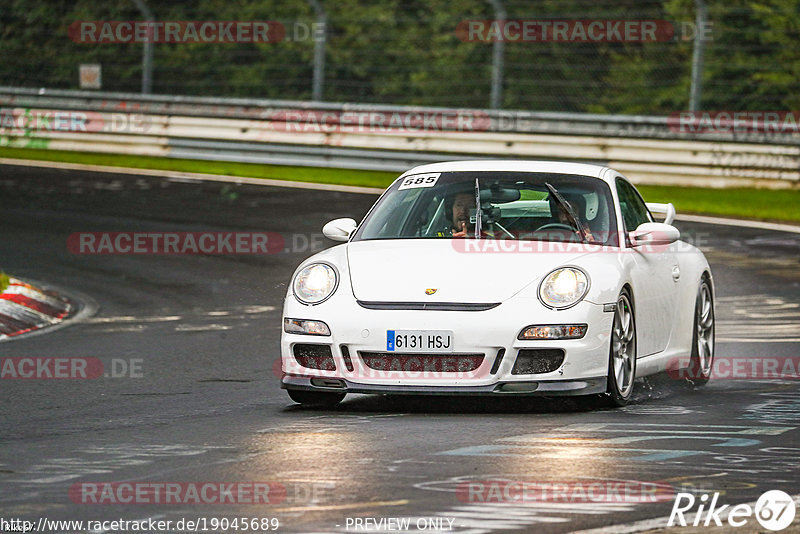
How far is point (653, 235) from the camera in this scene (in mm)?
8961

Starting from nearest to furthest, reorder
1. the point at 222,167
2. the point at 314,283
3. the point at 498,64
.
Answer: the point at 314,283 < the point at 498,64 < the point at 222,167

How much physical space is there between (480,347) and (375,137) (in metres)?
15.7

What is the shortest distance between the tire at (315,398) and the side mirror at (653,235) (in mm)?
1879

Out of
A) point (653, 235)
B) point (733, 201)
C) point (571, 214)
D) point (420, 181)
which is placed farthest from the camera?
point (733, 201)

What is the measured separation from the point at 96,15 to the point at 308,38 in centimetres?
472

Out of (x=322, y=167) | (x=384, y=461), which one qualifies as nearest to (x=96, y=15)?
(x=322, y=167)

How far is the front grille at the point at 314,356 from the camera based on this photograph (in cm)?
824

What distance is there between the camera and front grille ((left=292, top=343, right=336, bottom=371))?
27.0 feet
